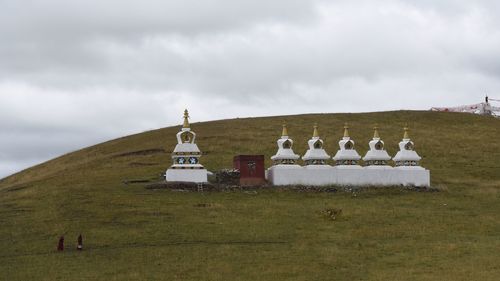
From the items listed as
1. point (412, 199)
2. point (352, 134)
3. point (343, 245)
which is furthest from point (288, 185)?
point (352, 134)

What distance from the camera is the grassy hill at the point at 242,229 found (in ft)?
85.6

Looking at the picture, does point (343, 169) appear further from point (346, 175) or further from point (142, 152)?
point (142, 152)

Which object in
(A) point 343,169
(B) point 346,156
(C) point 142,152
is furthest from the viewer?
(C) point 142,152

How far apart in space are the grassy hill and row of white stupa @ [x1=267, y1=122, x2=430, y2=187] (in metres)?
1.73

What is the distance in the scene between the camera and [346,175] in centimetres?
4656

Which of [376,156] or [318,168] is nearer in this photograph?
[318,168]

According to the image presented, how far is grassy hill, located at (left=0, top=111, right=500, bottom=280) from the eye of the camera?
1027 inches

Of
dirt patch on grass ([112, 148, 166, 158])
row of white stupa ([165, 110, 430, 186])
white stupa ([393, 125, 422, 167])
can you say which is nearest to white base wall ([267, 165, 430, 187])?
row of white stupa ([165, 110, 430, 186])

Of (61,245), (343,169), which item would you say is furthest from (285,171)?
(61,245)

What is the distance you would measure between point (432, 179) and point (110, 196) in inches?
903

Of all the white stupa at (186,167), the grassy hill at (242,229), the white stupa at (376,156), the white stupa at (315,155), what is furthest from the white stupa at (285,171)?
the white stupa at (376,156)

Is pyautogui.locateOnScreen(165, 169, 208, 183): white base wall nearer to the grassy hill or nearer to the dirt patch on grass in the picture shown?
the grassy hill

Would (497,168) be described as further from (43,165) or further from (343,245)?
(43,165)

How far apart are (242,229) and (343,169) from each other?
15.4m
